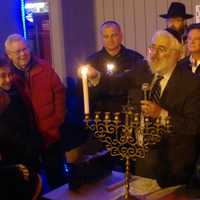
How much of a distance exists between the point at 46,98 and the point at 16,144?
57 cm

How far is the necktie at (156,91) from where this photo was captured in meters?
2.32

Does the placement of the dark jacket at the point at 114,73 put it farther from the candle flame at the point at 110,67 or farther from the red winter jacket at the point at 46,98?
the red winter jacket at the point at 46,98

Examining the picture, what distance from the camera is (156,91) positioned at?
91.8 inches

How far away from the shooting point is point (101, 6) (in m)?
4.51

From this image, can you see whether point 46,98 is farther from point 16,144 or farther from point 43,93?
point 16,144

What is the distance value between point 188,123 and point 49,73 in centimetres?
146

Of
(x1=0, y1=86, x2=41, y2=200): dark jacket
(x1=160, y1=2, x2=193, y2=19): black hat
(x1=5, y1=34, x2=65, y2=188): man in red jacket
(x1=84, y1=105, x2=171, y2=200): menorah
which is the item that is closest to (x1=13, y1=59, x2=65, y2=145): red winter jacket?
(x1=5, y1=34, x2=65, y2=188): man in red jacket

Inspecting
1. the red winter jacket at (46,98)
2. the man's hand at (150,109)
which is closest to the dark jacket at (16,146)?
the red winter jacket at (46,98)

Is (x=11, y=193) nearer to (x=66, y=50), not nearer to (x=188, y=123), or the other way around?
(x=188, y=123)

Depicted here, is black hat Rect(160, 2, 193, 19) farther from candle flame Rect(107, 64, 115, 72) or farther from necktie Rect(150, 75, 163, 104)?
necktie Rect(150, 75, 163, 104)

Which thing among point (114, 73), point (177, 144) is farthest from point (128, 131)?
point (114, 73)

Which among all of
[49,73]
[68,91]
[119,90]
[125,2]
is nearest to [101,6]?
[125,2]

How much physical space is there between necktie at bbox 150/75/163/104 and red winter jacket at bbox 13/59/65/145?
1127 mm

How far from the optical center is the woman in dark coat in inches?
99.3
